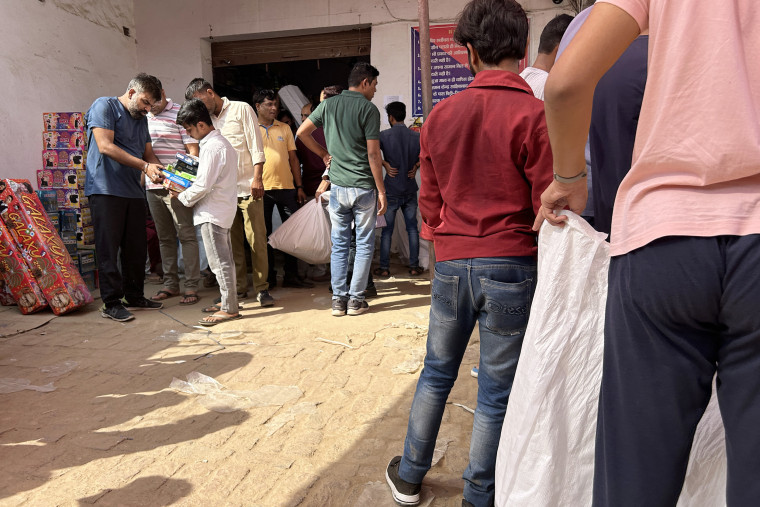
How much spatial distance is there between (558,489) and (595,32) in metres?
1.12

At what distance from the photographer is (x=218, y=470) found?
2.43 meters

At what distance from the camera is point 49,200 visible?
604 cm

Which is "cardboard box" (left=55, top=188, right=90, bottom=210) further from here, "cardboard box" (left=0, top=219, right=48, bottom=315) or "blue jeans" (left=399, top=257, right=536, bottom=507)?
"blue jeans" (left=399, top=257, right=536, bottom=507)

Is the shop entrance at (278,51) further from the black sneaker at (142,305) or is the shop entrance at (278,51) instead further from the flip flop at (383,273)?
the black sneaker at (142,305)

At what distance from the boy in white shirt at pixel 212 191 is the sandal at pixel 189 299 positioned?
2.62 ft

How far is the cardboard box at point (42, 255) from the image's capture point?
16.7 feet

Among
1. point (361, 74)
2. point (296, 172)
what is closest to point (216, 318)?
point (296, 172)

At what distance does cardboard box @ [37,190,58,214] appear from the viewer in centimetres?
602

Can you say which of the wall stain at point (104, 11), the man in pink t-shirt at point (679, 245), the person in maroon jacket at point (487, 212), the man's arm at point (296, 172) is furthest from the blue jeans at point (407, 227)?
the man in pink t-shirt at point (679, 245)

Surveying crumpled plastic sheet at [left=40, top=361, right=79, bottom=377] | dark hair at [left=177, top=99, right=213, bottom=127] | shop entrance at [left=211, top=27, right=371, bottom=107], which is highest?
shop entrance at [left=211, top=27, right=371, bottom=107]

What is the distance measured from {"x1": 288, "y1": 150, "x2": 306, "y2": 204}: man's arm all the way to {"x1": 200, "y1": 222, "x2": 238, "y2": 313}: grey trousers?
176cm

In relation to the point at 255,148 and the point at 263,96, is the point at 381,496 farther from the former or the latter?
the point at 263,96

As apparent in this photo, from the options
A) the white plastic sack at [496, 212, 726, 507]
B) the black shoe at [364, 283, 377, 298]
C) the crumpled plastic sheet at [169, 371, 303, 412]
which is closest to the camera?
the white plastic sack at [496, 212, 726, 507]

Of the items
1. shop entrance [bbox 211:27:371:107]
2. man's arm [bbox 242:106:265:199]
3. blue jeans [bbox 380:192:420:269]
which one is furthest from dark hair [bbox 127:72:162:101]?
shop entrance [bbox 211:27:371:107]
